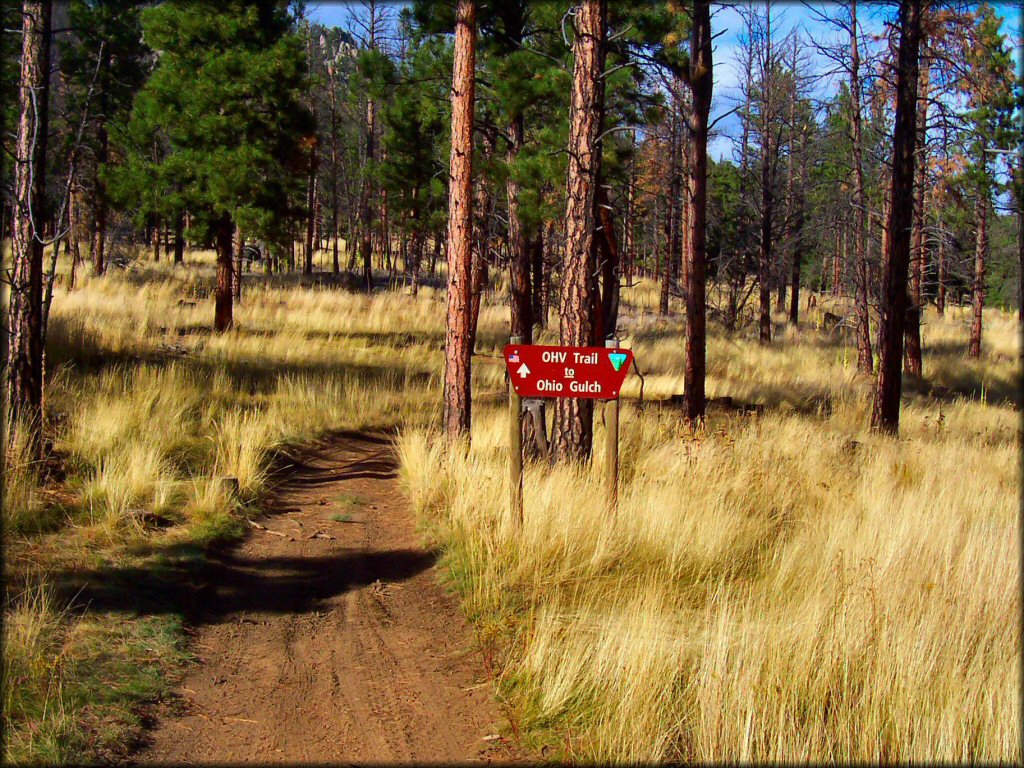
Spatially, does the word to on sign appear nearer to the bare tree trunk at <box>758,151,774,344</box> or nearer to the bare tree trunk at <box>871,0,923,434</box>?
the bare tree trunk at <box>871,0,923,434</box>

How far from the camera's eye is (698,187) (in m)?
12.1

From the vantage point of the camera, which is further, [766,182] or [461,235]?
[766,182]

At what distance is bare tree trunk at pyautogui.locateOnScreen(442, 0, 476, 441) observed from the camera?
9578 mm

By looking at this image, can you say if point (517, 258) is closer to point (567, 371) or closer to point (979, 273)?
point (567, 371)

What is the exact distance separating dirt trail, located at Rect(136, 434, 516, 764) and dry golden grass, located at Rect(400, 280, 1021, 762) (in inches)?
12.2

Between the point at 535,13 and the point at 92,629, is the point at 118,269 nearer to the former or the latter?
the point at 535,13

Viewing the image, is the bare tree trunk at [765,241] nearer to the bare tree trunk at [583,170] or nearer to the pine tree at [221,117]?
the pine tree at [221,117]

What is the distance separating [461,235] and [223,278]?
41.5 ft

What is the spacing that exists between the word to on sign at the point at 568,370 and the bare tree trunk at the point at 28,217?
4262mm

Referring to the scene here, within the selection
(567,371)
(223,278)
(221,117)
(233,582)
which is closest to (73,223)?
(223,278)

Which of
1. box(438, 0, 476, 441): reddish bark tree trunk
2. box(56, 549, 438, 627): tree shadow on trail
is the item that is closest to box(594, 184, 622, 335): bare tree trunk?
box(438, 0, 476, 441): reddish bark tree trunk

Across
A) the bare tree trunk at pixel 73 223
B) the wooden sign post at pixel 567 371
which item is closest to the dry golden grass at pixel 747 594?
the wooden sign post at pixel 567 371

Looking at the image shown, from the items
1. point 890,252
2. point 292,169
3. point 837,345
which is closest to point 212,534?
point 890,252

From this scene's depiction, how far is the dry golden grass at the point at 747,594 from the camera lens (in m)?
3.79
